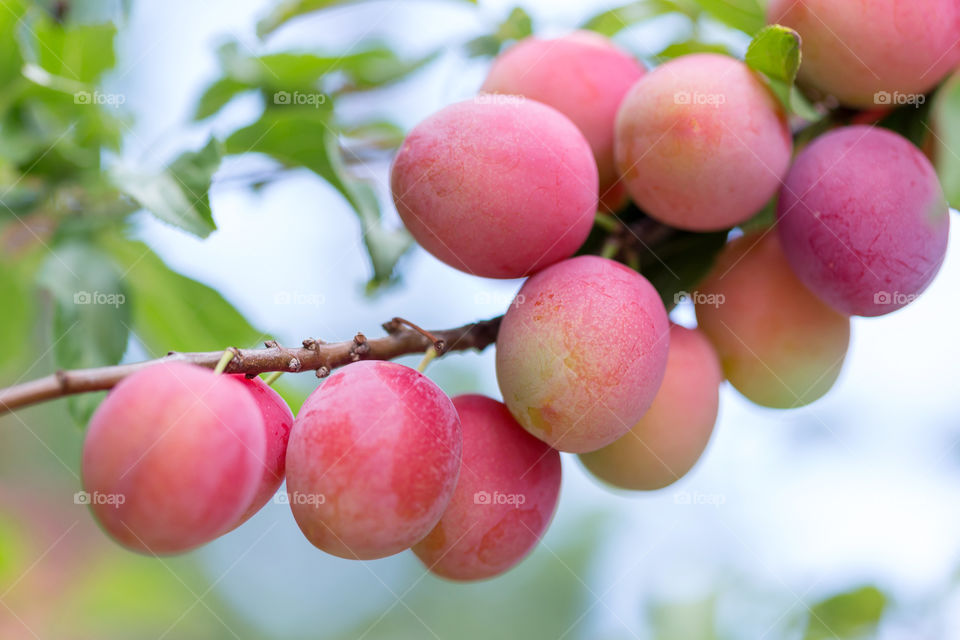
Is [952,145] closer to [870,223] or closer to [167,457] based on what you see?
[870,223]

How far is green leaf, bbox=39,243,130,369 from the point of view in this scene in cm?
65

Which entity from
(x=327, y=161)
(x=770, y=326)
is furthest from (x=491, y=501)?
(x=327, y=161)

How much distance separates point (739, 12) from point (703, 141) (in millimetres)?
196

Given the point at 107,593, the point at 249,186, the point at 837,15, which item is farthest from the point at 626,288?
the point at 107,593

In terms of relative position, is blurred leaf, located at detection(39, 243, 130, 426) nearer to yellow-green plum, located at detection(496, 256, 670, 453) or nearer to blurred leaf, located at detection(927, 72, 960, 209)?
yellow-green plum, located at detection(496, 256, 670, 453)

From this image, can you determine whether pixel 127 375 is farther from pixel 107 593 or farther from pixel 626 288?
pixel 107 593

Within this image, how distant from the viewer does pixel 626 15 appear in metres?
0.73

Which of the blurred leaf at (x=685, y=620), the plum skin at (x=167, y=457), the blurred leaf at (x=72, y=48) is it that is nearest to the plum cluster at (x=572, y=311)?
the plum skin at (x=167, y=457)

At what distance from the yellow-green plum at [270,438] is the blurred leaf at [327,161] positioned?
0.23 metres

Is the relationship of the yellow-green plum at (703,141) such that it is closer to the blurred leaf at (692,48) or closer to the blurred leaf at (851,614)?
the blurred leaf at (692,48)

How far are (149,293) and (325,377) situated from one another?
44 cm

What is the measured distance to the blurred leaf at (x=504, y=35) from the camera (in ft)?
2.43

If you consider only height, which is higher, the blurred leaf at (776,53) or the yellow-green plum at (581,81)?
the blurred leaf at (776,53)

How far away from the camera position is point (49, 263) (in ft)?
2.27
